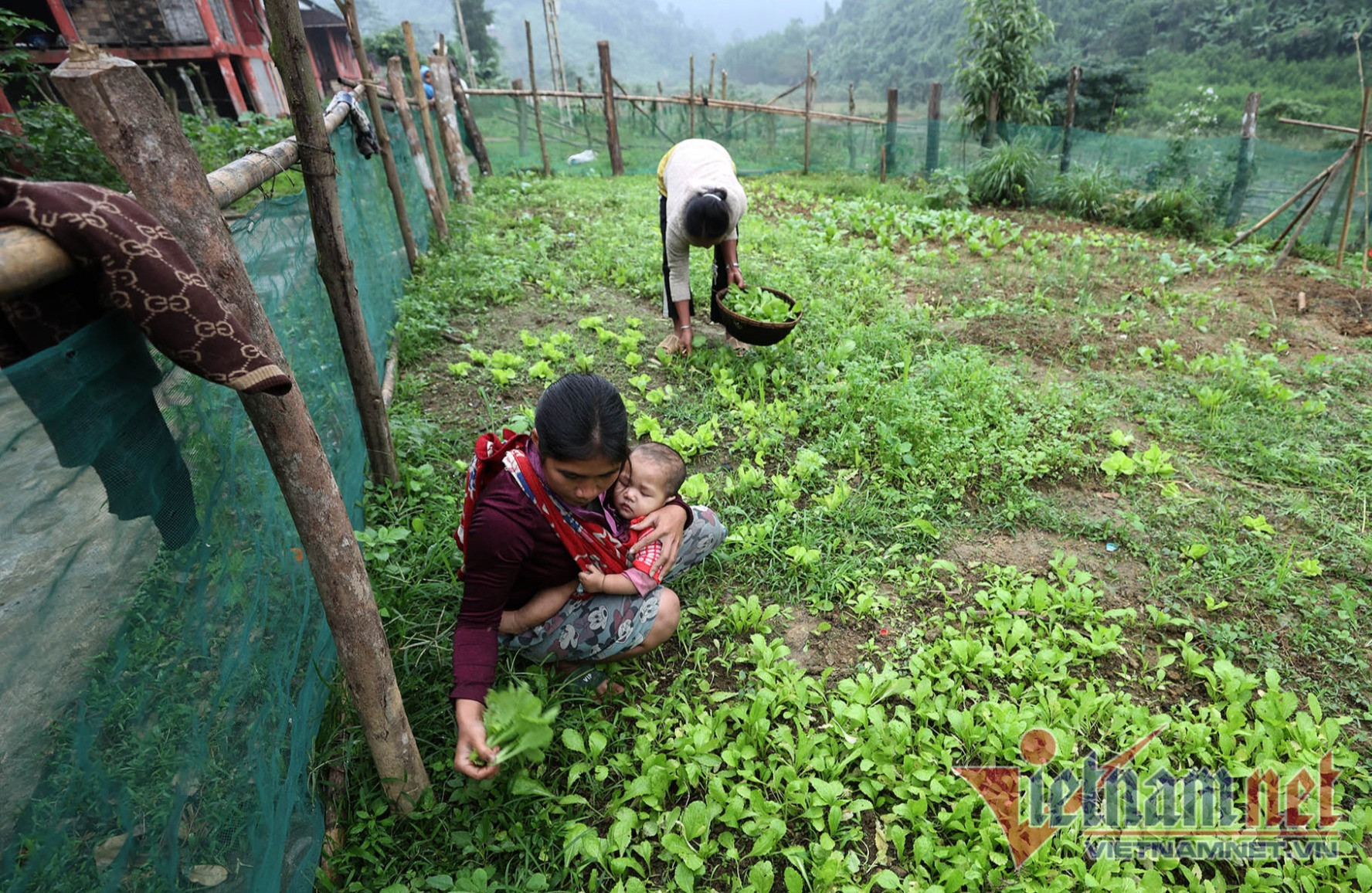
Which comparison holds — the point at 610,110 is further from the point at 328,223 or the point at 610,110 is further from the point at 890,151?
the point at 328,223

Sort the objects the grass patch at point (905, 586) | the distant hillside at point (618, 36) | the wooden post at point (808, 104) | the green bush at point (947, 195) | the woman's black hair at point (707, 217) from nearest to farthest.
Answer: the grass patch at point (905, 586) < the woman's black hair at point (707, 217) < the green bush at point (947, 195) < the wooden post at point (808, 104) < the distant hillside at point (618, 36)

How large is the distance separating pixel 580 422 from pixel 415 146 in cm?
582

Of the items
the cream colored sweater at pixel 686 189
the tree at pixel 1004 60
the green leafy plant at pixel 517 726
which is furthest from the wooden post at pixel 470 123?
the green leafy plant at pixel 517 726

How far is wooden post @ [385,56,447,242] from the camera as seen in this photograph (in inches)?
245

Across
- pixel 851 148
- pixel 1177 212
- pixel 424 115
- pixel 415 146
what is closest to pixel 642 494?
pixel 415 146

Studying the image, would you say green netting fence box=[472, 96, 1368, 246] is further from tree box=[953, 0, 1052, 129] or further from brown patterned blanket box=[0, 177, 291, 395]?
Result: brown patterned blanket box=[0, 177, 291, 395]

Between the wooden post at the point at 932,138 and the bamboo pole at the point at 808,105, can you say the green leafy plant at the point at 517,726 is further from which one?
the bamboo pole at the point at 808,105

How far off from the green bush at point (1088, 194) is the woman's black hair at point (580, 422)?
9950 mm

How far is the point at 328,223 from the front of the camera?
7.91ft

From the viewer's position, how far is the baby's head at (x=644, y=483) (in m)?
2.35

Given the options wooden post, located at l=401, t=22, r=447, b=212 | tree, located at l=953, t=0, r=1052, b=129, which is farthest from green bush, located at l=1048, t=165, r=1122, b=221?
wooden post, located at l=401, t=22, r=447, b=212

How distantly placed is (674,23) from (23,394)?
13115 centimetres

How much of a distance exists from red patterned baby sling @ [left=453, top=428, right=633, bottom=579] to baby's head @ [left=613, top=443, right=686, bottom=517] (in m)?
0.17

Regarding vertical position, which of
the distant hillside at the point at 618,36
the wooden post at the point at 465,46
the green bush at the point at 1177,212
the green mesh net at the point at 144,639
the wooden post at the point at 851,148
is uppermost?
the distant hillside at the point at 618,36
